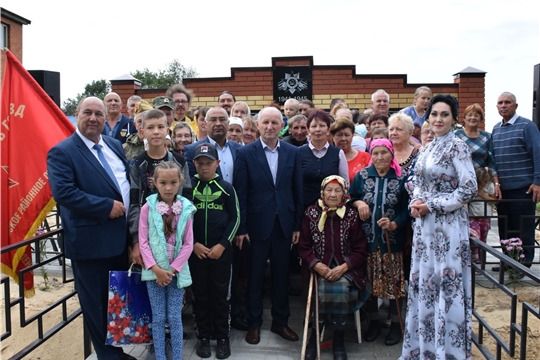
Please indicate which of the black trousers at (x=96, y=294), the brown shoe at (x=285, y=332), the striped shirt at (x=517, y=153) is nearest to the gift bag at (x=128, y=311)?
the black trousers at (x=96, y=294)

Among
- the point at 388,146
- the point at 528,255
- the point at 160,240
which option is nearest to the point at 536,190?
the point at 528,255

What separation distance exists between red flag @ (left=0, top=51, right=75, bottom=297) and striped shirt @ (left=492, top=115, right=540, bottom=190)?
17.3ft

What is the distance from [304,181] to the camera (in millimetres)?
4121

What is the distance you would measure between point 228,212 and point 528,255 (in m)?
4.67

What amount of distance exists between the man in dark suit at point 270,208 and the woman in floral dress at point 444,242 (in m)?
1.07

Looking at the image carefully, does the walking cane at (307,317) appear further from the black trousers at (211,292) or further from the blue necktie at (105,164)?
the blue necktie at (105,164)

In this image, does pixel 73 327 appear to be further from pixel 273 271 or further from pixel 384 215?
pixel 384 215

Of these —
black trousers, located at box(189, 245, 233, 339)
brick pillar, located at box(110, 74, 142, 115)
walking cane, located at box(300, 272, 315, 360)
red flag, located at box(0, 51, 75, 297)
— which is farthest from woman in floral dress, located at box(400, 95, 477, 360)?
brick pillar, located at box(110, 74, 142, 115)

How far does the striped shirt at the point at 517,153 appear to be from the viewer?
5.59 m

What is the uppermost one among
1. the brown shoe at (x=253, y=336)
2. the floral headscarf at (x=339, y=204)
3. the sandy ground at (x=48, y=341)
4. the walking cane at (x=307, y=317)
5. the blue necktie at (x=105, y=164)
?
the blue necktie at (x=105, y=164)

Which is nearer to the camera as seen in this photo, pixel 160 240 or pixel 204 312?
pixel 160 240

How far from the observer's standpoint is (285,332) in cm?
393

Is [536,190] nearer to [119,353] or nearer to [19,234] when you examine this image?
[119,353]

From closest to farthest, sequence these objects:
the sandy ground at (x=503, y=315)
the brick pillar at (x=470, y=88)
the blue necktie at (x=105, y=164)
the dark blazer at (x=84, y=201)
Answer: the dark blazer at (x=84, y=201)
the blue necktie at (x=105, y=164)
the sandy ground at (x=503, y=315)
the brick pillar at (x=470, y=88)
